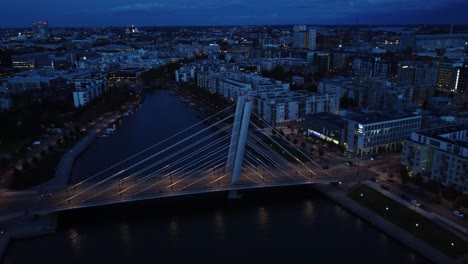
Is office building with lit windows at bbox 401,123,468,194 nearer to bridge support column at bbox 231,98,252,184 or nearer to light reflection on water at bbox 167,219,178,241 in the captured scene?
bridge support column at bbox 231,98,252,184

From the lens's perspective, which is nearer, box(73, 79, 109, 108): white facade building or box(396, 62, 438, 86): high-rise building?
box(73, 79, 109, 108): white facade building

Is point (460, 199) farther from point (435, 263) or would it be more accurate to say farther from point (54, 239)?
point (54, 239)

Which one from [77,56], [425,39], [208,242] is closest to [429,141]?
[208,242]

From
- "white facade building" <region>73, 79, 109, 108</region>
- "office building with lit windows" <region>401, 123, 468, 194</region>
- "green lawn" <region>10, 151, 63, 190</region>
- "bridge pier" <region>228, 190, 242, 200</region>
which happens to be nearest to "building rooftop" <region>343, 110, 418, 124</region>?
"office building with lit windows" <region>401, 123, 468, 194</region>

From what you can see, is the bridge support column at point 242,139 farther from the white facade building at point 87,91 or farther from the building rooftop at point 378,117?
the white facade building at point 87,91

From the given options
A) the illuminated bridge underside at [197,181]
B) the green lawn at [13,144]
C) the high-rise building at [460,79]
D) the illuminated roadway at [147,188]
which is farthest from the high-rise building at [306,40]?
the illuminated roadway at [147,188]
